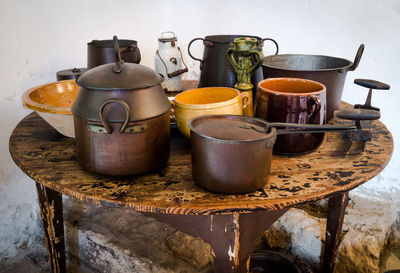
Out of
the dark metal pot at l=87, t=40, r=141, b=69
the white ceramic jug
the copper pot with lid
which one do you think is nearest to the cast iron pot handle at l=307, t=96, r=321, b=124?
the copper pot with lid

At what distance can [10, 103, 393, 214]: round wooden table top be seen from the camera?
0.77m

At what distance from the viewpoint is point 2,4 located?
5.00 feet

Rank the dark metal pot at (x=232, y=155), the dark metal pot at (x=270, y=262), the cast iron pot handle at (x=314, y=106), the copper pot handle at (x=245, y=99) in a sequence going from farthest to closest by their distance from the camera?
the dark metal pot at (x=270, y=262) < the copper pot handle at (x=245, y=99) < the cast iron pot handle at (x=314, y=106) < the dark metal pot at (x=232, y=155)

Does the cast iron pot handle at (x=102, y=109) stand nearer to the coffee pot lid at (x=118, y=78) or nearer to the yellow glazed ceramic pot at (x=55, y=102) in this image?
the coffee pot lid at (x=118, y=78)

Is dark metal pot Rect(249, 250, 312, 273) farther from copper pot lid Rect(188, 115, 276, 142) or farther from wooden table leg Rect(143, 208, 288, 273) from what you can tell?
copper pot lid Rect(188, 115, 276, 142)

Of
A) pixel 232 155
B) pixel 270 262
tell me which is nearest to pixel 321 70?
pixel 232 155

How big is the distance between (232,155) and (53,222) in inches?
32.0

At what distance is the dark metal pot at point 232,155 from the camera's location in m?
0.75

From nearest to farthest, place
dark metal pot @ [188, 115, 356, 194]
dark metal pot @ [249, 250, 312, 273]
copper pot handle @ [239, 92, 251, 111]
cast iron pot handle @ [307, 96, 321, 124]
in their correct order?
dark metal pot @ [188, 115, 356, 194] < cast iron pot handle @ [307, 96, 321, 124] < copper pot handle @ [239, 92, 251, 111] < dark metal pot @ [249, 250, 312, 273]

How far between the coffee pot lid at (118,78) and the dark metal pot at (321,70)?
495 mm

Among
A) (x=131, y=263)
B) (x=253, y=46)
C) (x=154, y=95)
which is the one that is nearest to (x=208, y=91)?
(x=253, y=46)

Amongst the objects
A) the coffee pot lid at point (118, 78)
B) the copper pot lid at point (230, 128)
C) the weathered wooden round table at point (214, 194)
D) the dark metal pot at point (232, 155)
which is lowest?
the weathered wooden round table at point (214, 194)

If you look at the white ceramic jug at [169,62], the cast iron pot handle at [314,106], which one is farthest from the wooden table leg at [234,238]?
the white ceramic jug at [169,62]

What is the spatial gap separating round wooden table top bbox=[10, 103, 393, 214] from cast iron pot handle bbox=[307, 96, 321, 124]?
0.43ft
